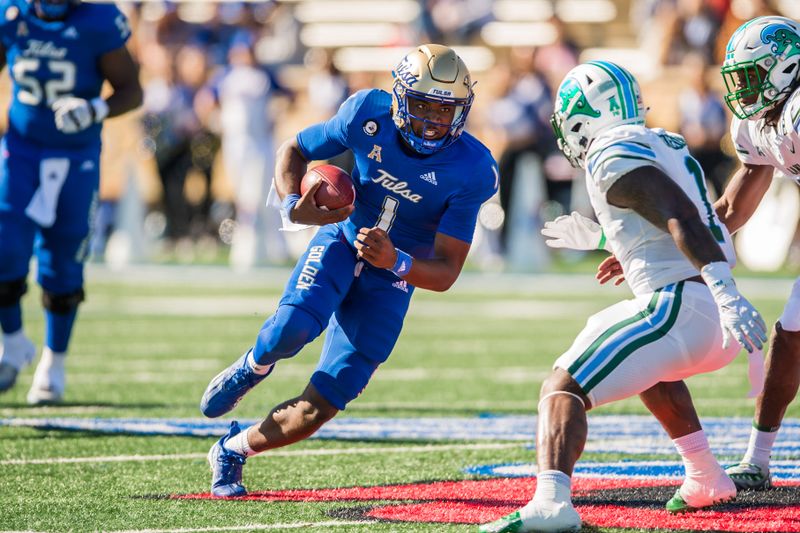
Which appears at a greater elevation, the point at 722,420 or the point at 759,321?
the point at 759,321

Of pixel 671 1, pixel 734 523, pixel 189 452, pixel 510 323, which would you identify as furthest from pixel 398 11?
pixel 734 523

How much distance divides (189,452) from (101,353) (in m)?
3.67

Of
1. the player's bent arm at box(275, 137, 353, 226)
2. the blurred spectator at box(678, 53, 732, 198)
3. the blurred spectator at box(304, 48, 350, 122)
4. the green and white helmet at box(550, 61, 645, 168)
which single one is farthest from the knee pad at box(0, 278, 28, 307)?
the blurred spectator at box(678, 53, 732, 198)

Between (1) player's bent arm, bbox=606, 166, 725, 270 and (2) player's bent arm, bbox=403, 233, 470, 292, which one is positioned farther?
(2) player's bent arm, bbox=403, 233, 470, 292

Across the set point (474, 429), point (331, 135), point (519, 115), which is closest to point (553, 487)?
point (331, 135)

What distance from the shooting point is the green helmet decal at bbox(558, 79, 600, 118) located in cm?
437

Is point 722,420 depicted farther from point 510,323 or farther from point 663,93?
point 663,93

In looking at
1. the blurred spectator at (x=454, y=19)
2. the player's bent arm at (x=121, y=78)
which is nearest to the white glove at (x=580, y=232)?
the player's bent arm at (x=121, y=78)

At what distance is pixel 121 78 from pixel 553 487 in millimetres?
4141

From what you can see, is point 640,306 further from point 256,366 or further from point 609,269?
point 256,366

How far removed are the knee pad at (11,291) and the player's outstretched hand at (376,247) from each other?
304 centimetres

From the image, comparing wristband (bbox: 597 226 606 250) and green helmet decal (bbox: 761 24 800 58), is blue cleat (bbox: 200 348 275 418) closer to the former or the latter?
wristband (bbox: 597 226 606 250)

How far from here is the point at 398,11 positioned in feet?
73.8

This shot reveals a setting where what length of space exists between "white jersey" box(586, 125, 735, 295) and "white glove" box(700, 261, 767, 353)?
0.24 metres
